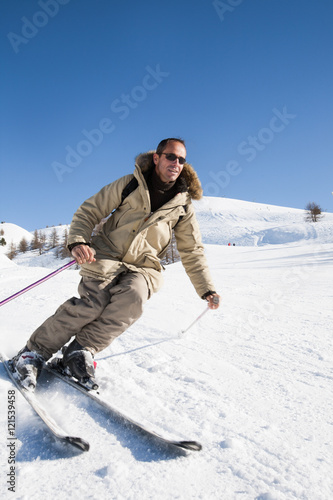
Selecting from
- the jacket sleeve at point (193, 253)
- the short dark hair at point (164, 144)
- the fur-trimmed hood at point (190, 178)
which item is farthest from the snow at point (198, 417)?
the short dark hair at point (164, 144)

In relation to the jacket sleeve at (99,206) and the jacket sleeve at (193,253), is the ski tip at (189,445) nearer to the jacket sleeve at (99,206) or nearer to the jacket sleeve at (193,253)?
the jacket sleeve at (193,253)

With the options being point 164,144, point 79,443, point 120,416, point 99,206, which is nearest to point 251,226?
point 164,144

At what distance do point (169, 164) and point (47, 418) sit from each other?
1884 mm

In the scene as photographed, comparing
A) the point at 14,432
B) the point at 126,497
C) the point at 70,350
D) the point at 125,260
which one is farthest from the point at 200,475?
the point at 125,260

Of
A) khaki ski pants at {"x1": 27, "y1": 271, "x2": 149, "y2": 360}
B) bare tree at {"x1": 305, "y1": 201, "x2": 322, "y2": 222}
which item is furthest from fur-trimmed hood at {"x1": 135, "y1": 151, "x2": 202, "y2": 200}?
bare tree at {"x1": 305, "y1": 201, "x2": 322, "y2": 222}

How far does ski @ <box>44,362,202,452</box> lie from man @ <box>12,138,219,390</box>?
7 centimetres

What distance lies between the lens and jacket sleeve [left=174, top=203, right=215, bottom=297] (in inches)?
102

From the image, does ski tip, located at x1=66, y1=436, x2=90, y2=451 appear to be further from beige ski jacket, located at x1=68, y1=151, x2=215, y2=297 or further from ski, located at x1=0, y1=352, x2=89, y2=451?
beige ski jacket, located at x1=68, y1=151, x2=215, y2=297

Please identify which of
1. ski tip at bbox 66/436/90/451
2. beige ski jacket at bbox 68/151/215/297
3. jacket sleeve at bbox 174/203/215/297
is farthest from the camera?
jacket sleeve at bbox 174/203/215/297

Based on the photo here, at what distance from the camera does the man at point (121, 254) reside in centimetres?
206

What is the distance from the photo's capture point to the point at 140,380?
1.96 m

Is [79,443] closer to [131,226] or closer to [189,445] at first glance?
[189,445]

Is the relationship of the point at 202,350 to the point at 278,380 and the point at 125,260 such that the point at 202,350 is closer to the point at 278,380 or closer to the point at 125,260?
the point at 278,380

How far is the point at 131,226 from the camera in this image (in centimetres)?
228
